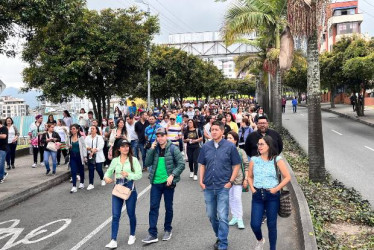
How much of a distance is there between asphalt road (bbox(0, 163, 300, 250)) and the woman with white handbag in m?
0.35

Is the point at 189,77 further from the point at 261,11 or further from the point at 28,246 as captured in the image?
the point at 28,246

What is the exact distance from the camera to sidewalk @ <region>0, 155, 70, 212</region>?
9469mm

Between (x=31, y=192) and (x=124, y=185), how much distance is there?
5070mm

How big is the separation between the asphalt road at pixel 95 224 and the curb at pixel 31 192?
17cm

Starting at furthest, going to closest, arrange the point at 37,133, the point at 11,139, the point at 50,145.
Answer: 1. the point at 37,133
2. the point at 11,139
3. the point at 50,145

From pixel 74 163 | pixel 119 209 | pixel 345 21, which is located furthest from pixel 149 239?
pixel 345 21

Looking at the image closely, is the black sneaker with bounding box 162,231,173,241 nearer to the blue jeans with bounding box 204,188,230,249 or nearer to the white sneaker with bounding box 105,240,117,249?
the white sneaker with bounding box 105,240,117,249

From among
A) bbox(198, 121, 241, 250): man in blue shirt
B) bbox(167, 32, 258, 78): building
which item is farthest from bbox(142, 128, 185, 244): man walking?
bbox(167, 32, 258, 78): building

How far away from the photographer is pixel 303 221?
644 centimetres

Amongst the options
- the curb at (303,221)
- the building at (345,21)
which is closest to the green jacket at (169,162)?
the curb at (303,221)

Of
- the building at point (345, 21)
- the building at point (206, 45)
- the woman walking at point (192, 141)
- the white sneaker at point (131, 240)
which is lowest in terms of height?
the white sneaker at point (131, 240)

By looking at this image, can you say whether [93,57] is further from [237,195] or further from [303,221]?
[303,221]

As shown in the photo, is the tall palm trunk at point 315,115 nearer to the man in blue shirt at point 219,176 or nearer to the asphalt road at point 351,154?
the asphalt road at point 351,154

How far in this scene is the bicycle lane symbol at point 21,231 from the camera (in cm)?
663
